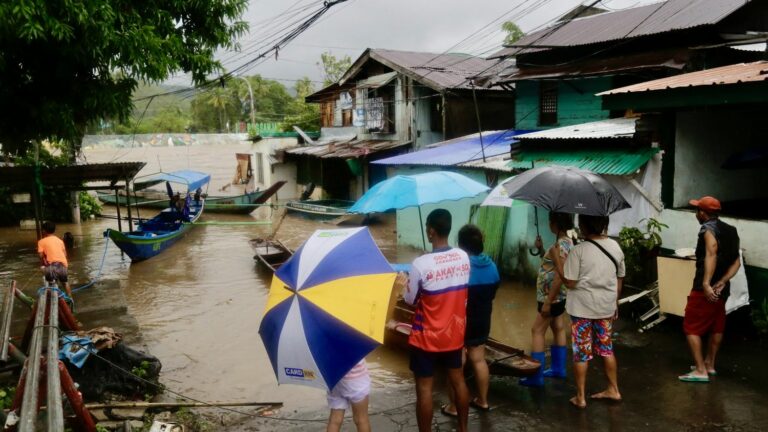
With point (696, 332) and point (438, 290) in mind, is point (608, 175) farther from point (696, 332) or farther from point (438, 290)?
point (438, 290)

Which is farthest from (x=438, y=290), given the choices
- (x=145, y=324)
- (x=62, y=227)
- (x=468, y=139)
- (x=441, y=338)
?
(x=62, y=227)

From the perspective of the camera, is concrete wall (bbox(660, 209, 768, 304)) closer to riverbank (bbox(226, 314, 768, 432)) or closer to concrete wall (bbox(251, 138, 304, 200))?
riverbank (bbox(226, 314, 768, 432))

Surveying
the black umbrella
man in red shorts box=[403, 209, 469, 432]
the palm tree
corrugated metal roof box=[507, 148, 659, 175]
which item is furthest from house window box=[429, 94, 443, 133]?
the palm tree

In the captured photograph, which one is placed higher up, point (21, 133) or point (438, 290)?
point (21, 133)

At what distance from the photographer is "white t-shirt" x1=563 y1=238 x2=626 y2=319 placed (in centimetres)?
509

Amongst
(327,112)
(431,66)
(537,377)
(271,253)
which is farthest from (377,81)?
(537,377)

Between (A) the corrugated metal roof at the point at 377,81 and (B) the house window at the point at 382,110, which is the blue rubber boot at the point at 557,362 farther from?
(B) the house window at the point at 382,110

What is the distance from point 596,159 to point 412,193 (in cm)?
317

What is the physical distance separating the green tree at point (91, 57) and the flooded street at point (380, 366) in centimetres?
366

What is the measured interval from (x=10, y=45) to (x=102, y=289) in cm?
573

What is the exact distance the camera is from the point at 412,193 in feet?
25.9

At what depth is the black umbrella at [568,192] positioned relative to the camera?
17.2 feet

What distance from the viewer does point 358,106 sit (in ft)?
75.4

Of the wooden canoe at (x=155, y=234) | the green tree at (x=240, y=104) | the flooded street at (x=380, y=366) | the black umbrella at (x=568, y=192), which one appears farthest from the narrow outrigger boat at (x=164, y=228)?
the green tree at (x=240, y=104)
